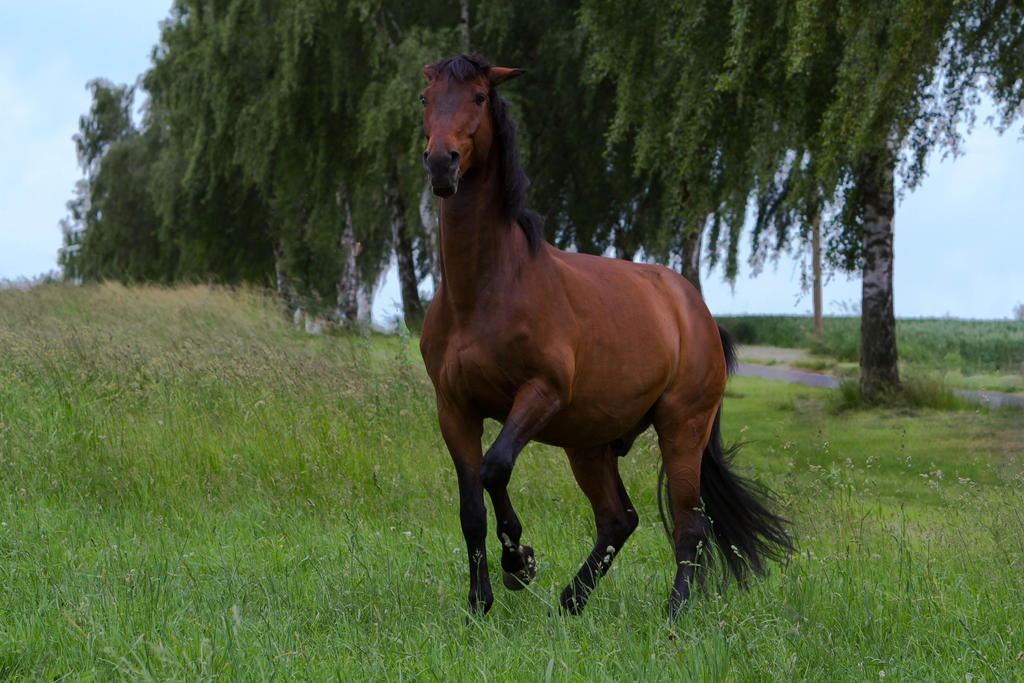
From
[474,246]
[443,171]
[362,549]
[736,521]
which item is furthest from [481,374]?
[736,521]

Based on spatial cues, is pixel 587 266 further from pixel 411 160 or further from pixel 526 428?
pixel 411 160

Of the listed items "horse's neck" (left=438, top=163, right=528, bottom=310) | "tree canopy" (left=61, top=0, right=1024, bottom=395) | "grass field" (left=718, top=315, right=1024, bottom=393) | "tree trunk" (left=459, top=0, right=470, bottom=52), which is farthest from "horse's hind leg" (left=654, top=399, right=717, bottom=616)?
"tree trunk" (left=459, top=0, right=470, bottom=52)

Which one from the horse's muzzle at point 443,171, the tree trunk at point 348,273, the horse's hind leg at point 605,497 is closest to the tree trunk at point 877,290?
the horse's hind leg at point 605,497

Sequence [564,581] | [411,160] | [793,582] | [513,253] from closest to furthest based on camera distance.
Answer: [513,253], [793,582], [564,581], [411,160]

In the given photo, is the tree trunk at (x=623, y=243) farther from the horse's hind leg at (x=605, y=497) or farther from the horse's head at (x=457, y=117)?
the horse's head at (x=457, y=117)

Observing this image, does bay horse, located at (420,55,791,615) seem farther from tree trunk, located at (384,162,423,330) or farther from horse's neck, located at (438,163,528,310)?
tree trunk, located at (384,162,423,330)

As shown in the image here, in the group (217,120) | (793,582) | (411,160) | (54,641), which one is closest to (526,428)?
(793,582)

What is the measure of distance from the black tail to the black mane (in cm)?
160

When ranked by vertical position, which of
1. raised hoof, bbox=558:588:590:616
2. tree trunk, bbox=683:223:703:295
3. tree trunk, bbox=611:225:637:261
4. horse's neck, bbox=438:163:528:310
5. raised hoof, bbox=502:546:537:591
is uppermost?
tree trunk, bbox=611:225:637:261

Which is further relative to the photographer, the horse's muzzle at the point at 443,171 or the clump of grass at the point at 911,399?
the clump of grass at the point at 911,399

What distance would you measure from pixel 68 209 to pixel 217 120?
23698 millimetres

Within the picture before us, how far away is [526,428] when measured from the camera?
3.65 metres

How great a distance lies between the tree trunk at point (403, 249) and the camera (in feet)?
70.0

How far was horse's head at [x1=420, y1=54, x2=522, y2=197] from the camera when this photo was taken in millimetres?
3359
